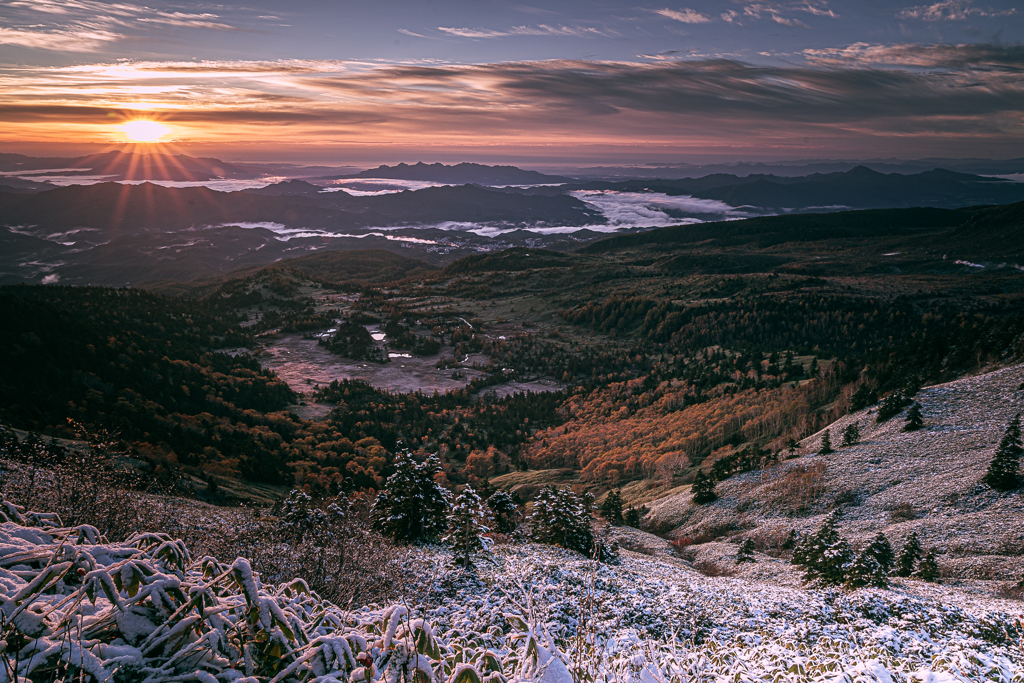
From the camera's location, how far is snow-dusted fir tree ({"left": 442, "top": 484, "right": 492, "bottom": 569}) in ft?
38.7

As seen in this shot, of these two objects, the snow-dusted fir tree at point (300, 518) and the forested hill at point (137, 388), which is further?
the forested hill at point (137, 388)

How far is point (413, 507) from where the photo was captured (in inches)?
536

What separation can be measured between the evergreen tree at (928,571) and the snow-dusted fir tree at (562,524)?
27.3 ft

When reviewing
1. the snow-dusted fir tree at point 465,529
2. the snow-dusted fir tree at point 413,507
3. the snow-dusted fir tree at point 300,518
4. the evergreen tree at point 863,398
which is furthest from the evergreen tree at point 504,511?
the evergreen tree at point 863,398

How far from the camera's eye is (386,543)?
1229cm

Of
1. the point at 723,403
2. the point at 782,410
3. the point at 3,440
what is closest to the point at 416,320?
the point at 723,403

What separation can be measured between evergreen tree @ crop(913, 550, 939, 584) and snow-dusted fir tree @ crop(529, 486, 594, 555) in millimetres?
8315

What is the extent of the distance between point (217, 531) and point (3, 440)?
556 cm

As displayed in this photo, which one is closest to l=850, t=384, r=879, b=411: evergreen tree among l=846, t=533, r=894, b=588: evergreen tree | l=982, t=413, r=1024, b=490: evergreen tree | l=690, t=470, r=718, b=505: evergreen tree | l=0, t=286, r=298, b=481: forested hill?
l=982, t=413, r=1024, b=490: evergreen tree

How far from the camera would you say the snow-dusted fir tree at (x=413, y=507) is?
13.5m

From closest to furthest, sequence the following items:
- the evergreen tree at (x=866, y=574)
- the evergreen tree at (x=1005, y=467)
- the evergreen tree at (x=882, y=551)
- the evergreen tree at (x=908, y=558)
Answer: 1. the evergreen tree at (x=866, y=574)
2. the evergreen tree at (x=882, y=551)
3. the evergreen tree at (x=908, y=558)
4. the evergreen tree at (x=1005, y=467)

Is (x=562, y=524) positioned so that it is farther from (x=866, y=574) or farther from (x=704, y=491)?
(x=704, y=491)

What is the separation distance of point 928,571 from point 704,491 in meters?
9.04

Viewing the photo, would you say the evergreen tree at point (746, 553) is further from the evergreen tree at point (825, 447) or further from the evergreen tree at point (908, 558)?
the evergreen tree at point (825, 447)
